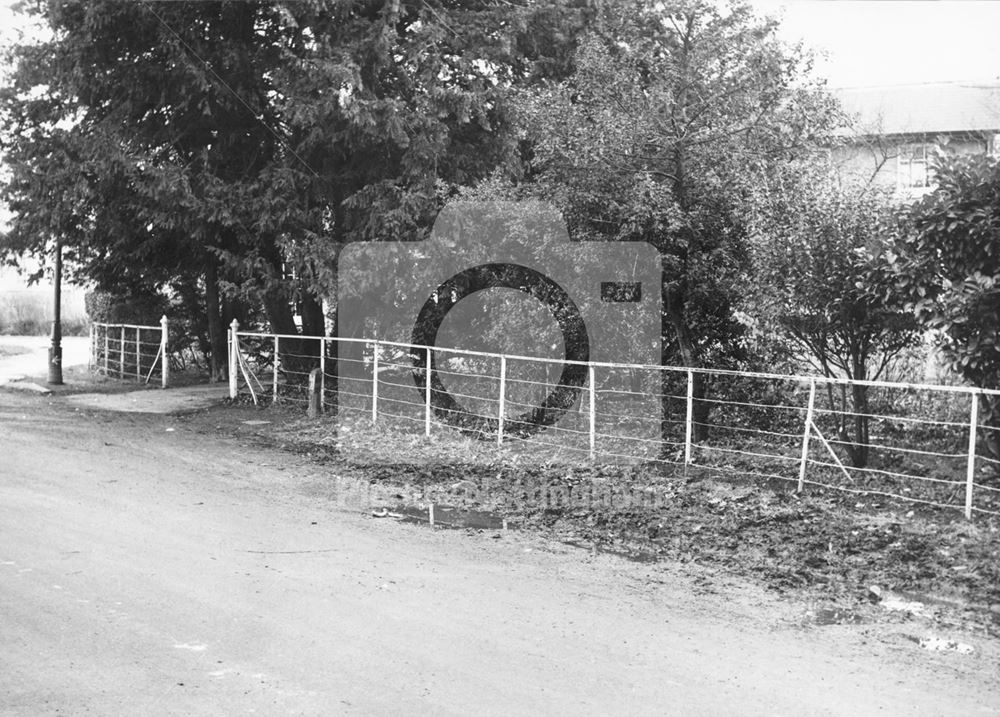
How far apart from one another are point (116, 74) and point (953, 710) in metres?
17.7

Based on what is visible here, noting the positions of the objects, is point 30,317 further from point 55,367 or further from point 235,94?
point 235,94

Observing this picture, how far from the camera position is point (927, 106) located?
4472 cm

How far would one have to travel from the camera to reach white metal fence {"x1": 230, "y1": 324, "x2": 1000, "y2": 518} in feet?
35.5

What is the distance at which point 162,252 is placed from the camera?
2191 centimetres

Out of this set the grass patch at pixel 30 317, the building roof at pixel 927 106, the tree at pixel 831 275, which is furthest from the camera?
the grass patch at pixel 30 317

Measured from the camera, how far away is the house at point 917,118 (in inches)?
1553

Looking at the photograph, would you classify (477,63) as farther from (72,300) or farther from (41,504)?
(72,300)

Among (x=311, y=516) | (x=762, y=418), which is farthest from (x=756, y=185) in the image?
(x=311, y=516)

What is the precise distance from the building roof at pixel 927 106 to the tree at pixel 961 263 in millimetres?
33191

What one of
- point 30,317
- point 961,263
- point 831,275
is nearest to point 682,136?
point 831,275

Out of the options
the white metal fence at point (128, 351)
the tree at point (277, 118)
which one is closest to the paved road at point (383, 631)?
the tree at point (277, 118)

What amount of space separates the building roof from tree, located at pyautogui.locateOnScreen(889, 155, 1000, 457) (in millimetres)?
33191

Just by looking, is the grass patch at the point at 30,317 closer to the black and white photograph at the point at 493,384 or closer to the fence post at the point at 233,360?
the black and white photograph at the point at 493,384

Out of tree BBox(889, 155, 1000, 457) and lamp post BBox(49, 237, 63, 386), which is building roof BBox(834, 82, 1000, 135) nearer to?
lamp post BBox(49, 237, 63, 386)
